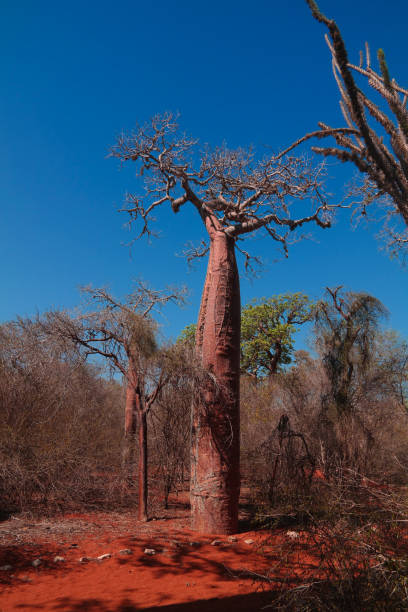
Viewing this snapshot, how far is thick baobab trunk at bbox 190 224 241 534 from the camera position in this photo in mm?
6363

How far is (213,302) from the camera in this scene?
719 cm

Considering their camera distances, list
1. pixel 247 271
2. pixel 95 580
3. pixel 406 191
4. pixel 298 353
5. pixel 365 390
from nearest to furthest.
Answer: pixel 406 191 → pixel 95 580 → pixel 247 271 → pixel 365 390 → pixel 298 353

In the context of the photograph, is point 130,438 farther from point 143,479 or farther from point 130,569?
point 130,569

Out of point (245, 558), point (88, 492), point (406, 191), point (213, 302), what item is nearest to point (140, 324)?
point (213, 302)

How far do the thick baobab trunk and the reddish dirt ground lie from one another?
39 cm

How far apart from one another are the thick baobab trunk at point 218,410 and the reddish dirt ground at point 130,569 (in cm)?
39

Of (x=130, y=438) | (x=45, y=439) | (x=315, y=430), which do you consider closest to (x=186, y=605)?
(x=45, y=439)

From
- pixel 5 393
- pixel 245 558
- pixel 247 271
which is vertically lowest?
pixel 245 558

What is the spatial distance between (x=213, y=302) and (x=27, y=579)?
4492mm

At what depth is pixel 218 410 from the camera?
6629mm

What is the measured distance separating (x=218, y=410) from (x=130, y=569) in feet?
8.48

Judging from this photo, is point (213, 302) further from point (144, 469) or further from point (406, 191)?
point (406, 191)

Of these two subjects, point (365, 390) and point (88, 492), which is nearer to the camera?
point (88, 492)

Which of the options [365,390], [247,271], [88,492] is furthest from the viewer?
[365,390]
